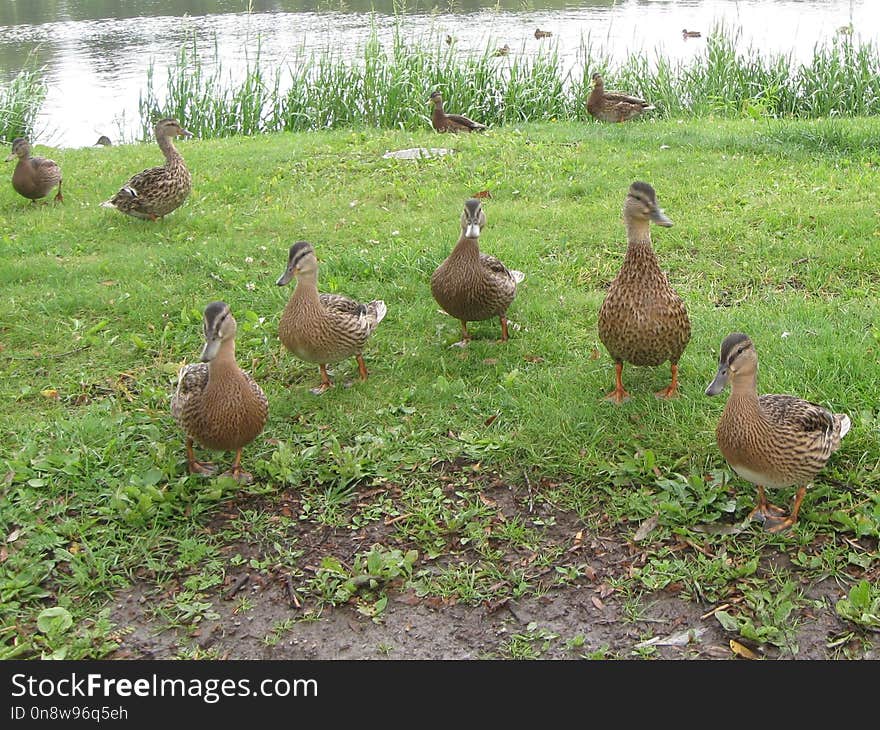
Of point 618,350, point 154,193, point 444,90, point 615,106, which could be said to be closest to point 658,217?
point 618,350

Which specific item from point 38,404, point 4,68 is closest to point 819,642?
point 38,404

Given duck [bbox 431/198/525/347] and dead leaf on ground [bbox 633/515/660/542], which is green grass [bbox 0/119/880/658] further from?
duck [bbox 431/198/525/347]

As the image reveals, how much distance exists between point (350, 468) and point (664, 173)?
16.4ft

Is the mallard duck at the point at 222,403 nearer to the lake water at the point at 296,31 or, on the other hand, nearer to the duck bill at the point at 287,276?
the duck bill at the point at 287,276

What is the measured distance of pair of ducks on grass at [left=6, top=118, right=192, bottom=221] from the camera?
760 cm

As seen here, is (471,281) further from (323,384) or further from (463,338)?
(323,384)

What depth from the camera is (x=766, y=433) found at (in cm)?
363

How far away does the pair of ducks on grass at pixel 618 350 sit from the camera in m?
3.68

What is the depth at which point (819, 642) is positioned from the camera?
3264mm

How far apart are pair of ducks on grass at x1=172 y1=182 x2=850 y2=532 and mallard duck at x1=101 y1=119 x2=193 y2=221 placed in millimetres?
3096

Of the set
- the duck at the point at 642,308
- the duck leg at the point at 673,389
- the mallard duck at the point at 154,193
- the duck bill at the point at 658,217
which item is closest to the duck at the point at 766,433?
the duck at the point at 642,308

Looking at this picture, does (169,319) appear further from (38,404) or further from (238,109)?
(238,109)

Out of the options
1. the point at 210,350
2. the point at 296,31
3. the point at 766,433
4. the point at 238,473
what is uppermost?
the point at 296,31

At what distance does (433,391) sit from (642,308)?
49.9 inches
